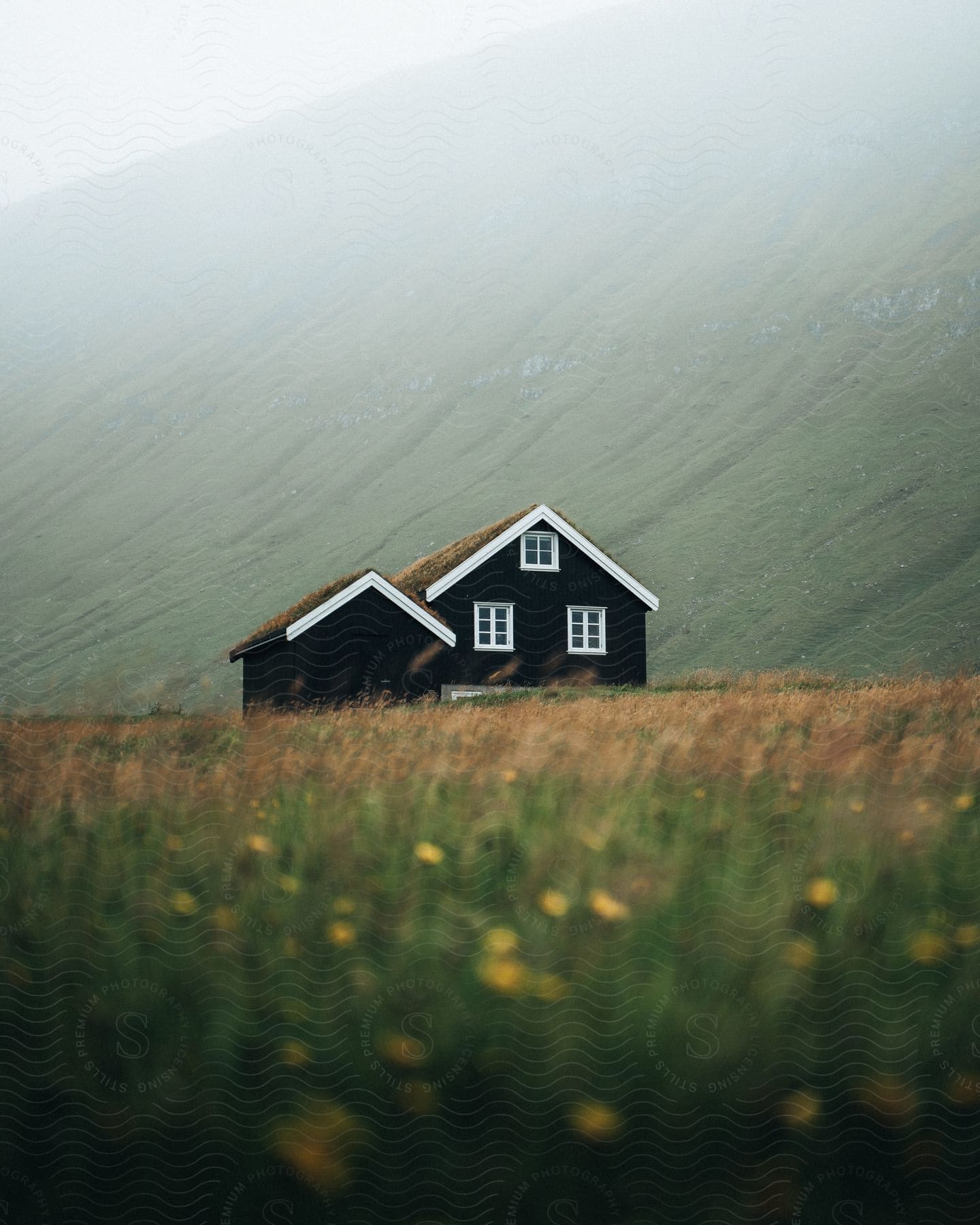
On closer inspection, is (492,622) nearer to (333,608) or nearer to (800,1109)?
(333,608)

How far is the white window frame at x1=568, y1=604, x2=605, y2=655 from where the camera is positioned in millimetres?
40125

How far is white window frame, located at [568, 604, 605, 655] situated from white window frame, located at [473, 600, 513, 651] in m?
2.33

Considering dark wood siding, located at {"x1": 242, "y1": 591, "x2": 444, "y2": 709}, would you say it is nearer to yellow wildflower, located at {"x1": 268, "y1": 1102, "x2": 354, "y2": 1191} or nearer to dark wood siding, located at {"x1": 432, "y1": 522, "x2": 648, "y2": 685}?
dark wood siding, located at {"x1": 432, "y1": 522, "x2": 648, "y2": 685}

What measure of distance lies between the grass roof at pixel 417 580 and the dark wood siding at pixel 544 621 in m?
0.73

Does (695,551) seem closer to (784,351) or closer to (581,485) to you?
(581,485)

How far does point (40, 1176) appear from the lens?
14.6ft

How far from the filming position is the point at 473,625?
39.0m

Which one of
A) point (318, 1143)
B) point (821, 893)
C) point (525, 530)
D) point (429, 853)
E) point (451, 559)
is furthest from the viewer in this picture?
point (451, 559)

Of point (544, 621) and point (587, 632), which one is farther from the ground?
point (544, 621)

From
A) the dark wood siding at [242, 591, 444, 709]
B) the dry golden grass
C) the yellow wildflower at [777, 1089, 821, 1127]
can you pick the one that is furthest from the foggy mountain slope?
the yellow wildflower at [777, 1089, 821, 1127]

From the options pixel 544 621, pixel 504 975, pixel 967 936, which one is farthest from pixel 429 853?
pixel 544 621

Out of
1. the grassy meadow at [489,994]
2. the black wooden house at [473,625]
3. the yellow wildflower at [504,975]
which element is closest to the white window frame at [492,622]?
the black wooden house at [473,625]

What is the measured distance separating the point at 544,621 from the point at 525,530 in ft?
10.9

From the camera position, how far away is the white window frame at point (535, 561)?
1567 inches
